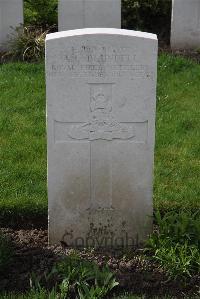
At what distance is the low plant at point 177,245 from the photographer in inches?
161

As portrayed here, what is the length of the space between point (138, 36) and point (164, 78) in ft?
13.7

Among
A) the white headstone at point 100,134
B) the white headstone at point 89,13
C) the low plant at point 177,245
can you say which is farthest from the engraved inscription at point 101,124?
the white headstone at point 89,13

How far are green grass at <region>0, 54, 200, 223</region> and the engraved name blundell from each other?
80 centimetres

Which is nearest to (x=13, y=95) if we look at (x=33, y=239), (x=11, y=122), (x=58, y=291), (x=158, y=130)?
(x=11, y=122)

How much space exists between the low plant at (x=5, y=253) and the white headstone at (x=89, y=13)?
598 centimetres

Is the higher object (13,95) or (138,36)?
(138,36)

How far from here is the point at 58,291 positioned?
155 inches

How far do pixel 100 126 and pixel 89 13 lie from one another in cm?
590

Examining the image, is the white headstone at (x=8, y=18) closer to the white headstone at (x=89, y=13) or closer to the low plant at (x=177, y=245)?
the white headstone at (x=89, y=13)

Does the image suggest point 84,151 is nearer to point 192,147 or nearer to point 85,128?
point 85,128

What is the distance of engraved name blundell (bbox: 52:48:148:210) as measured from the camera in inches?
162

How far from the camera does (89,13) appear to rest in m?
9.81

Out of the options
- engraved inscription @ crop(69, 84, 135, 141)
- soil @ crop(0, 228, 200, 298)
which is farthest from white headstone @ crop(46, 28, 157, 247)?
soil @ crop(0, 228, 200, 298)

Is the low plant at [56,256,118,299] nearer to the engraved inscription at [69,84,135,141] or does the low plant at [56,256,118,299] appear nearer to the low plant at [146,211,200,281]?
the low plant at [146,211,200,281]
